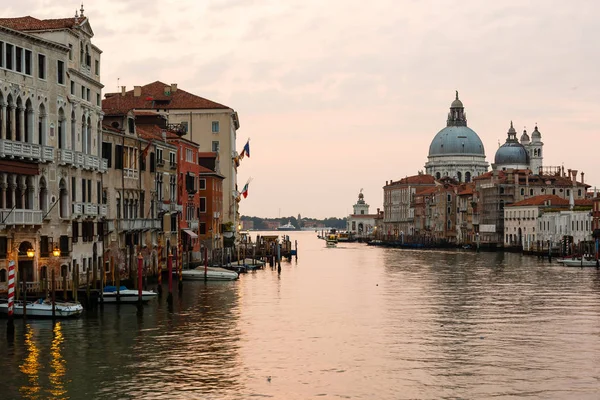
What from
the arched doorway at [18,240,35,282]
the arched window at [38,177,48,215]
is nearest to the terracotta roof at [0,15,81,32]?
the arched window at [38,177,48,215]

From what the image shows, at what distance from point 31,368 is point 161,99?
194 feet

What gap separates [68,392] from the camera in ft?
79.8

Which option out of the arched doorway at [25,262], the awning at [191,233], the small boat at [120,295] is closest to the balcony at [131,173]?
the awning at [191,233]

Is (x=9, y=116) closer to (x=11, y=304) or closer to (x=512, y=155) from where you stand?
(x=11, y=304)

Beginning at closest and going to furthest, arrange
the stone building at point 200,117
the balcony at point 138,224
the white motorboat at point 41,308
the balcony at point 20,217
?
the white motorboat at point 41,308 < the balcony at point 20,217 < the balcony at point 138,224 < the stone building at point 200,117

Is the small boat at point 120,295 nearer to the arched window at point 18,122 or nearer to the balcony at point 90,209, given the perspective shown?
the balcony at point 90,209

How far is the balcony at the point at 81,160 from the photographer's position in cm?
4072

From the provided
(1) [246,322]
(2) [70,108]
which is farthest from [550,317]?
(2) [70,108]

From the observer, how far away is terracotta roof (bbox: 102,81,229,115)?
8286 centimetres

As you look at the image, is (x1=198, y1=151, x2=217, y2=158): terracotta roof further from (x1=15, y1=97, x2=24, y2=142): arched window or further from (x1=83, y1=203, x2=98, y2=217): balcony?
(x1=15, y1=97, x2=24, y2=142): arched window

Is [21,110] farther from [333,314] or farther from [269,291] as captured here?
[269,291]

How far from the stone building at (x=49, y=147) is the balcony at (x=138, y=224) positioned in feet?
15.6

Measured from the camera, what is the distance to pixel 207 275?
5834cm

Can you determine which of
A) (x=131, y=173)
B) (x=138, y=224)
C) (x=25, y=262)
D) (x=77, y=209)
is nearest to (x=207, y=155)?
(x=131, y=173)
